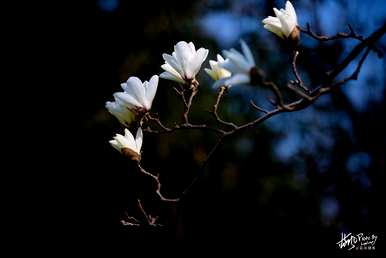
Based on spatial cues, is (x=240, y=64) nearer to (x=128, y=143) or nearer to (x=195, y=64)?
(x=195, y=64)

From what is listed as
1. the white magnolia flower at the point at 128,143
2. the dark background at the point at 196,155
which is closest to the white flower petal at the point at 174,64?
the white magnolia flower at the point at 128,143

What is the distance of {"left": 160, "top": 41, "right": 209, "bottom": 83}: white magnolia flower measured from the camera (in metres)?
1.34

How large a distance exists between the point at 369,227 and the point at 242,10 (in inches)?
114

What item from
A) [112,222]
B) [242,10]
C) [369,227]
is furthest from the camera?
[242,10]

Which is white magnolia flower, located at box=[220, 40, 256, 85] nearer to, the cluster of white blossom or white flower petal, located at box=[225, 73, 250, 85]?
white flower petal, located at box=[225, 73, 250, 85]

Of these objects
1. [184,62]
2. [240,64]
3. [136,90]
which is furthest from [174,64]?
[240,64]

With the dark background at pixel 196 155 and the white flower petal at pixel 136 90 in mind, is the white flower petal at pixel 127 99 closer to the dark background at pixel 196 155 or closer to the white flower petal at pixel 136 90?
the white flower petal at pixel 136 90

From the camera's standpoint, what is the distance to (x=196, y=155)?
5.70 meters

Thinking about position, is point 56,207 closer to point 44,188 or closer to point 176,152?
point 44,188

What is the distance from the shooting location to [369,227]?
4.36 meters

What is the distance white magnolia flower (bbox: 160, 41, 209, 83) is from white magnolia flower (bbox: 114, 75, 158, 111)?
64mm

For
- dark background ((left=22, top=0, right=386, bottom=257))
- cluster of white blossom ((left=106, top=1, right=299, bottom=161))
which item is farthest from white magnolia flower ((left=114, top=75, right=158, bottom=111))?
dark background ((left=22, top=0, right=386, bottom=257))

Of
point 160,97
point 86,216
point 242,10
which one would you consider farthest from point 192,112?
point 86,216

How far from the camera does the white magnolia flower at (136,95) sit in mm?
1308
